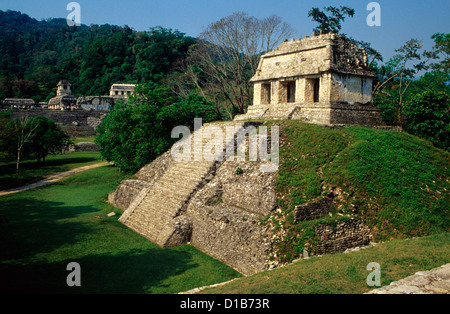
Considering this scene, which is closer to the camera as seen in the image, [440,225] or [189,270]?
[189,270]

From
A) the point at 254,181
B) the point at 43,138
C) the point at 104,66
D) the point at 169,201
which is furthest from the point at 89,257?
the point at 104,66

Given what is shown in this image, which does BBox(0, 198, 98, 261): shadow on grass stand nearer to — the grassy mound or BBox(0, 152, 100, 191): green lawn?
BBox(0, 152, 100, 191): green lawn

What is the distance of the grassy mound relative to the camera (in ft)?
31.2

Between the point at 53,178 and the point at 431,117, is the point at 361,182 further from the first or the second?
the point at 53,178

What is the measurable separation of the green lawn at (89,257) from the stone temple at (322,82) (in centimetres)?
762

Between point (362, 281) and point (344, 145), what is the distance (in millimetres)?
6519

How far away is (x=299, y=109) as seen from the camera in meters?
15.0

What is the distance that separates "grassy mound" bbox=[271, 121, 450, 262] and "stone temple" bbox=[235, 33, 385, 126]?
5.88 ft

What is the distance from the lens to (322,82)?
1459cm

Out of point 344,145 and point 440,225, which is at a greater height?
point 344,145

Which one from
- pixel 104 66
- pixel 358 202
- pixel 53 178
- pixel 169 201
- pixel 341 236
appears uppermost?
pixel 104 66

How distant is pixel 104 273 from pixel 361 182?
7388mm

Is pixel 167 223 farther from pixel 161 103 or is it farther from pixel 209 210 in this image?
pixel 161 103
